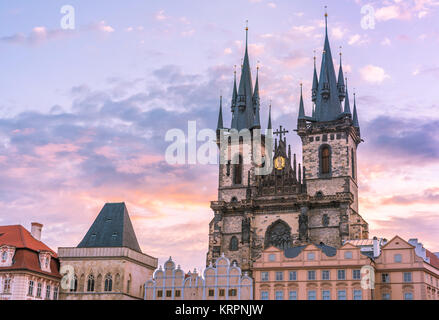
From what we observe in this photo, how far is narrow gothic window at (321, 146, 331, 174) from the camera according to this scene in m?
80.3

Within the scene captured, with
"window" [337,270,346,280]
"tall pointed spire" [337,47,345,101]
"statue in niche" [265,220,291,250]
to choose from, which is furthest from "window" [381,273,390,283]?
"tall pointed spire" [337,47,345,101]

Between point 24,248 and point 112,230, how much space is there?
8.90 metres

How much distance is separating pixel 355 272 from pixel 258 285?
8.81 meters

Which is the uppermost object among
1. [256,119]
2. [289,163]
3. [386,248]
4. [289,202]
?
[256,119]

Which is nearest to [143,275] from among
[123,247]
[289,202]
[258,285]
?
[123,247]

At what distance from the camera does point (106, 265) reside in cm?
6388

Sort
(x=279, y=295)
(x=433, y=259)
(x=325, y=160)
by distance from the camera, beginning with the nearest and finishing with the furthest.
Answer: (x=279, y=295)
(x=433, y=259)
(x=325, y=160)

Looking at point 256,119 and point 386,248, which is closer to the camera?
point 386,248

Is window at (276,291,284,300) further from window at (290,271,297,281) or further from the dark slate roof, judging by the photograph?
the dark slate roof

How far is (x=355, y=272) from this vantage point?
60.7m

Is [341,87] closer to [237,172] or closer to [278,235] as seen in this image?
[237,172]

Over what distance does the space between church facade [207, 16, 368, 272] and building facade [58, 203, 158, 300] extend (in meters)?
15.1

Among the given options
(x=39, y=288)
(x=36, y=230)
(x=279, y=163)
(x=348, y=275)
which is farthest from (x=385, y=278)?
(x=36, y=230)
